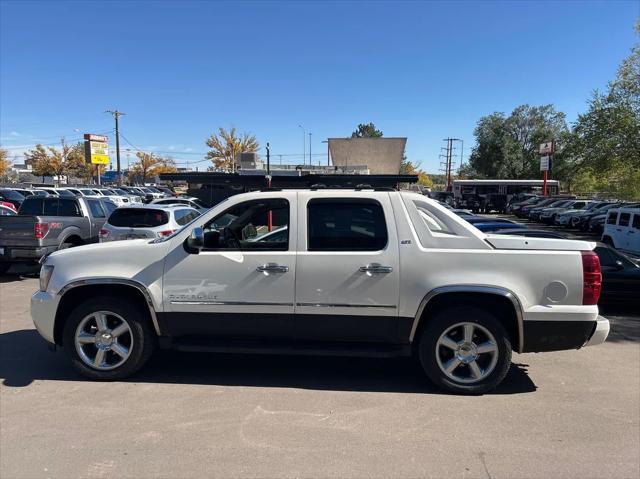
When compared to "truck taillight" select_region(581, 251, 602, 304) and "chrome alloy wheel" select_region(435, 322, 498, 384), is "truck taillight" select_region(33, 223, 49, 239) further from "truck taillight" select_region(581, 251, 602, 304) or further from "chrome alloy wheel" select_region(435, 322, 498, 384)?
"truck taillight" select_region(581, 251, 602, 304)

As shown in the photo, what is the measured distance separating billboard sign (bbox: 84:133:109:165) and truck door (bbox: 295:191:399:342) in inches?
2395

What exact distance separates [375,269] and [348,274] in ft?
0.79

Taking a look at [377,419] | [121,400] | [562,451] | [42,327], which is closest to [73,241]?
[42,327]

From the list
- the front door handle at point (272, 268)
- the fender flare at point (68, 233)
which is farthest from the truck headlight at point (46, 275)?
the fender flare at point (68, 233)

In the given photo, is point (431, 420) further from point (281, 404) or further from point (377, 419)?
point (281, 404)

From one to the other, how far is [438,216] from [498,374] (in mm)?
1506

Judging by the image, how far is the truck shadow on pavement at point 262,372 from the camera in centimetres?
455

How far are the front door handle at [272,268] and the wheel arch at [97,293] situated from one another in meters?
1.08

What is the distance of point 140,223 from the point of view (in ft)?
34.6

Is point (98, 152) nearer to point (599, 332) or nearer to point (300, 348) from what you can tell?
point (300, 348)

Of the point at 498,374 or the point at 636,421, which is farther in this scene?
the point at 498,374

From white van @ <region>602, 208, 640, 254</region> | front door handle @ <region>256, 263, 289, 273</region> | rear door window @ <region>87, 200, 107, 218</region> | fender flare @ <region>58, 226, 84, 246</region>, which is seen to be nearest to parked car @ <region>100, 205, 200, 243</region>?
fender flare @ <region>58, 226, 84, 246</region>

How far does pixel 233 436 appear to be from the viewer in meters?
3.57

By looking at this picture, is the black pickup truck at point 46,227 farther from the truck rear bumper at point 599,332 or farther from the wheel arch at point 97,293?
the truck rear bumper at point 599,332
